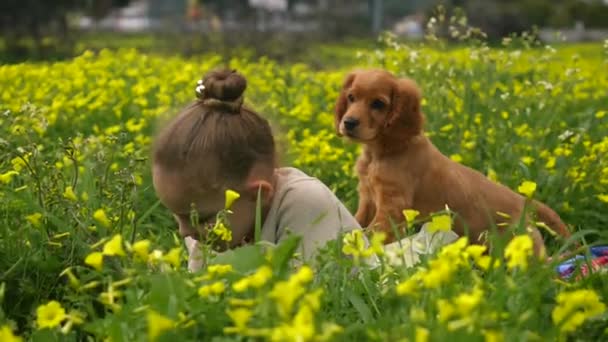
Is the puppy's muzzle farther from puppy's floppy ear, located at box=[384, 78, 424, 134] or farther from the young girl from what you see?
the young girl

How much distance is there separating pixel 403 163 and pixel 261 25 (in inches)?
529

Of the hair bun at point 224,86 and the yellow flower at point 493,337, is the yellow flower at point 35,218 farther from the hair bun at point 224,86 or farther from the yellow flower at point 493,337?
the yellow flower at point 493,337

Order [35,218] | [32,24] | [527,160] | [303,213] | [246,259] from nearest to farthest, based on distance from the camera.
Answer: [246,259] < [35,218] < [303,213] < [527,160] < [32,24]

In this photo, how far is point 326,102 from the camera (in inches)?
265

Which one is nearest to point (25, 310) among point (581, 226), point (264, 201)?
point (264, 201)

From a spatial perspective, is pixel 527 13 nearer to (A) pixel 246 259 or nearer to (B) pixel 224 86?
(B) pixel 224 86

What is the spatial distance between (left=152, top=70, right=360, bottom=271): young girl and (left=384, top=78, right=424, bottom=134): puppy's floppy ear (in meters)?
0.86

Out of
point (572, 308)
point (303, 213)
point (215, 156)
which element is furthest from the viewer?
point (303, 213)

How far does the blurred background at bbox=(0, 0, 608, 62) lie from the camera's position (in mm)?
14945

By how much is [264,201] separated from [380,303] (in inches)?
34.1

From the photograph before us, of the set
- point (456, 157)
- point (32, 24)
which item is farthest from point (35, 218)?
point (32, 24)

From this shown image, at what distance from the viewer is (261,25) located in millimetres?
17344

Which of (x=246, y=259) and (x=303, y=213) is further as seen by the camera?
(x=303, y=213)

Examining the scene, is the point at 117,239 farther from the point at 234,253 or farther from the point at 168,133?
the point at 168,133
